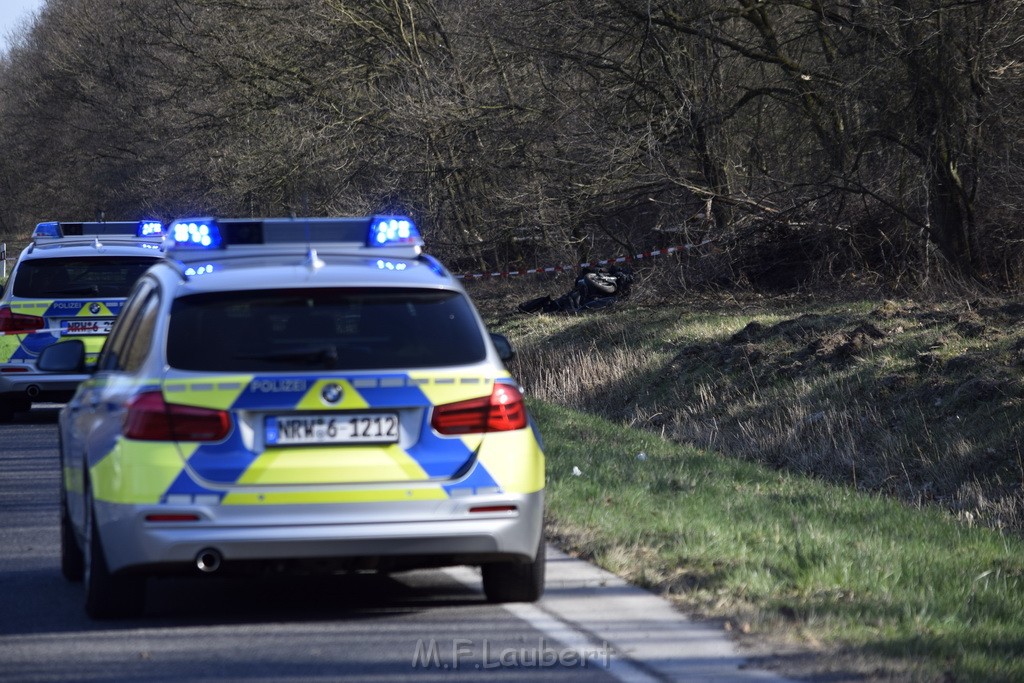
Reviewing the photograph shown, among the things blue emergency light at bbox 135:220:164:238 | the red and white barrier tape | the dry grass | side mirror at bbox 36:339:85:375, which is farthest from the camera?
the red and white barrier tape

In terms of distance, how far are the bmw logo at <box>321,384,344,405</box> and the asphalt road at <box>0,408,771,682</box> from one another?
90 cm

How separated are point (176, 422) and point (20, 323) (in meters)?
9.23

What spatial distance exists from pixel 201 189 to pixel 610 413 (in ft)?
65.1

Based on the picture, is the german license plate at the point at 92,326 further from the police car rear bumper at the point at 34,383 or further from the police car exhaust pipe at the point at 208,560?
the police car exhaust pipe at the point at 208,560

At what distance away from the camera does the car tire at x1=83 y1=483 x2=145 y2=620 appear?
5906 mm

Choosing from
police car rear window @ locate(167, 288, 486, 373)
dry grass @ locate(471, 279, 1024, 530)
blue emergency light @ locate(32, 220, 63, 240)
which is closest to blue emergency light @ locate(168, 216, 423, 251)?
police car rear window @ locate(167, 288, 486, 373)

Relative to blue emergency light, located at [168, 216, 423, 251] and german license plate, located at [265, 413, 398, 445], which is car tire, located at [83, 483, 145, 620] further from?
blue emergency light, located at [168, 216, 423, 251]

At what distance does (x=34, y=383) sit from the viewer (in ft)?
46.5

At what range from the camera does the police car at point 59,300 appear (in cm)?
1395

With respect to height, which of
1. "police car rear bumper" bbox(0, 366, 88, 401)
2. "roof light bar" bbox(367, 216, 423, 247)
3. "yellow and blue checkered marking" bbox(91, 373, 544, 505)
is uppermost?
"roof light bar" bbox(367, 216, 423, 247)

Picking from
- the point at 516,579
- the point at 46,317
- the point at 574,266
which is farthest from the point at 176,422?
the point at 574,266

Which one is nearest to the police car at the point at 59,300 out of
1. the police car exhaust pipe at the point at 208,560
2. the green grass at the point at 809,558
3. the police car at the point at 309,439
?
the green grass at the point at 809,558

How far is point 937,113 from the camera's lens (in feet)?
67.5

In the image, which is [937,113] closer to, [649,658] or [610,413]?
[610,413]
